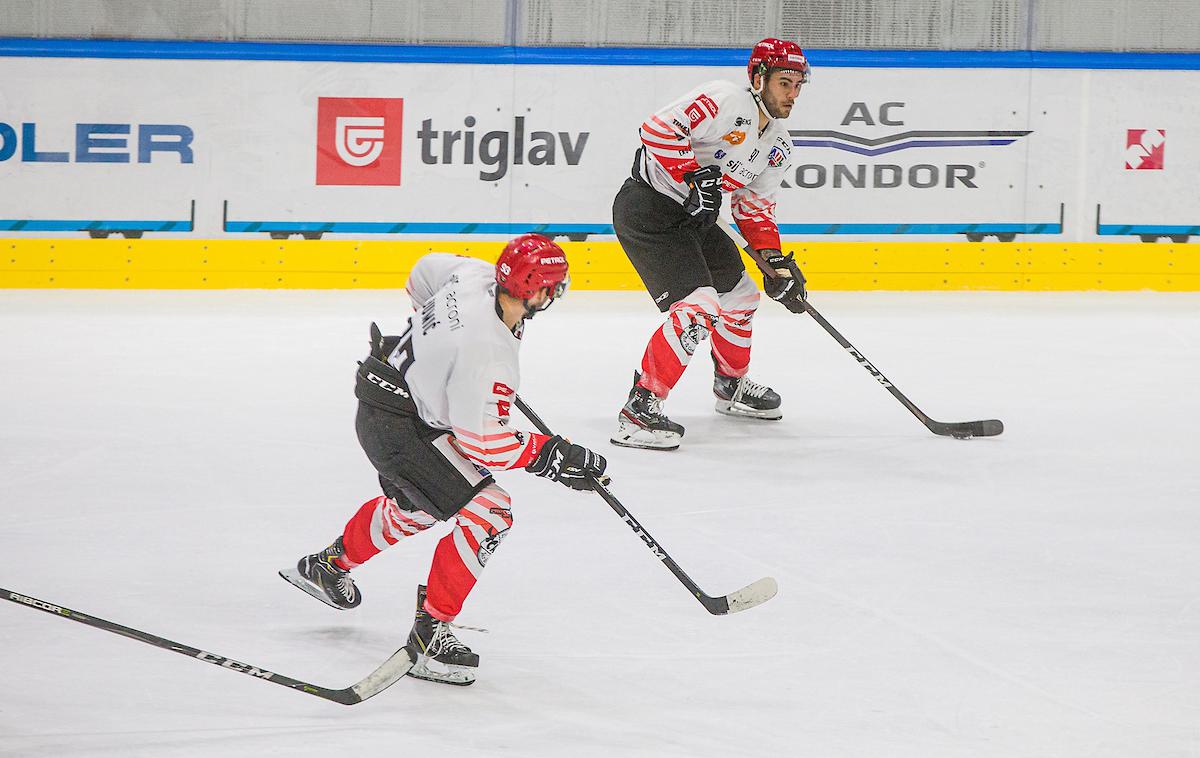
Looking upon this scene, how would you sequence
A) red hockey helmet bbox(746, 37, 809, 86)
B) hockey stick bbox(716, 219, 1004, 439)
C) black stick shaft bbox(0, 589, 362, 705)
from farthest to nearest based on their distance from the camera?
1. hockey stick bbox(716, 219, 1004, 439)
2. red hockey helmet bbox(746, 37, 809, 86)
3. black stick shaft bbox(0, 589, 362, 705)

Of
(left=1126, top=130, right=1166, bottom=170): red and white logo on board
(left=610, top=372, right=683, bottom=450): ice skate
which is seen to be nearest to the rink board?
(left=1126, top=130, right=1166, bottom=170): red and white logo on board

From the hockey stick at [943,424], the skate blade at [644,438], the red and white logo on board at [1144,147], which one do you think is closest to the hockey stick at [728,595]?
the skate blade at [644,438]

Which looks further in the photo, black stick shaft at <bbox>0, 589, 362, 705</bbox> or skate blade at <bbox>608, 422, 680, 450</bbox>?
skate blade at <bbox>608, 422, 680, 450</bbox>

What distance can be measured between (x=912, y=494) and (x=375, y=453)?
80.2 inches

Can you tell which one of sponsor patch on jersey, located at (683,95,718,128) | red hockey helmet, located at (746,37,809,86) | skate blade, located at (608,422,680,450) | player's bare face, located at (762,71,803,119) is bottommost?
skate blade, located at (608,422,680,450)

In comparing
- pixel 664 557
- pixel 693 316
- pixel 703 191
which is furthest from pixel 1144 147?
pixel 664 557

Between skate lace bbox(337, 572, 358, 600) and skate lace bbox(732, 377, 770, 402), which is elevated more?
skate lace bbox(732, 377, 770, 402)

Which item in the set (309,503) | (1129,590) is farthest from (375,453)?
(1129,590)

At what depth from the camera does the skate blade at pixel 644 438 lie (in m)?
5.10

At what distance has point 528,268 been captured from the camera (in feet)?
9.48

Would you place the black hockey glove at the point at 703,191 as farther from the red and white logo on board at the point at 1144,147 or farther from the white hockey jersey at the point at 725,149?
the red and white logo on board at the point at 1144,147

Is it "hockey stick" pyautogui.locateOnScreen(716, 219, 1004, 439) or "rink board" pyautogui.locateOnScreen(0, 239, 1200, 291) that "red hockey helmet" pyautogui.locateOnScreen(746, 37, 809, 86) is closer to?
"hockey stick" pyautogui.locateOnScreen(716, 219, 1004, 439)

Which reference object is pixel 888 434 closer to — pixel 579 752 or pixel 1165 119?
pixel 579 752

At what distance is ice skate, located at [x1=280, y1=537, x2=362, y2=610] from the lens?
3.31 m
